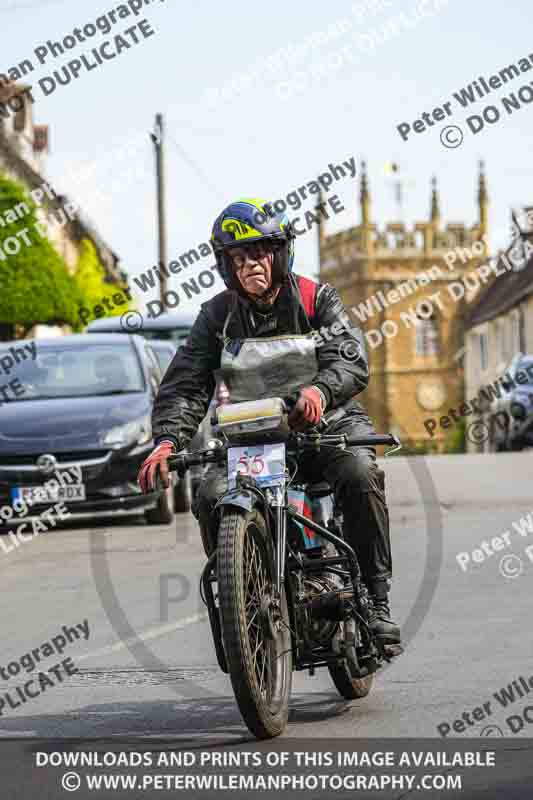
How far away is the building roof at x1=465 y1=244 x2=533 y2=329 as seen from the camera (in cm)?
7412

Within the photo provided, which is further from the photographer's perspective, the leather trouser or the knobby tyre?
the knobby tyre

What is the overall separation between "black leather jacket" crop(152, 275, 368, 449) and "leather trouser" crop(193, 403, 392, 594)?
0.19 metres

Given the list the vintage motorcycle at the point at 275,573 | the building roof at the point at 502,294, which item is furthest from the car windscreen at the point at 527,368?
the building roof at the point at 502,294

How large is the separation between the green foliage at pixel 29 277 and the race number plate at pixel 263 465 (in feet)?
121

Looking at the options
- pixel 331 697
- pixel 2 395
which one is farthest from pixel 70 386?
pixel 331 697

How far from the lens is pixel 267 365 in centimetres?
648

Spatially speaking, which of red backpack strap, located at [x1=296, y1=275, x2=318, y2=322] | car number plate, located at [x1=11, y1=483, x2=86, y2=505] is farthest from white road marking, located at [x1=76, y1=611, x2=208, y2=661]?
car number plate, located at [x1=11, y1=483, x2=86, y2=505]

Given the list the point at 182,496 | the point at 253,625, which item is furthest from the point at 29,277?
the point at 253,625

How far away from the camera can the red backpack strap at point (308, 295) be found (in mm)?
6590

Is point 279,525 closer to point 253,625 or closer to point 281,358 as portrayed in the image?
point 253,625

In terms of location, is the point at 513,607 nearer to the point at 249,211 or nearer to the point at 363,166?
the point at 249,211

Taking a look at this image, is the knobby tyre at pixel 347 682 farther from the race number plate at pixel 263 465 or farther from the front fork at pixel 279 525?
the race number plate at pixel 263 465

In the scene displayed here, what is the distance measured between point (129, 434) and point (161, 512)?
39.8 inches

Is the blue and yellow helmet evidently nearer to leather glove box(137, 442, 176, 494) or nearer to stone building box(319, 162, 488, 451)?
leather glove box(137, 442, 176, 494)
